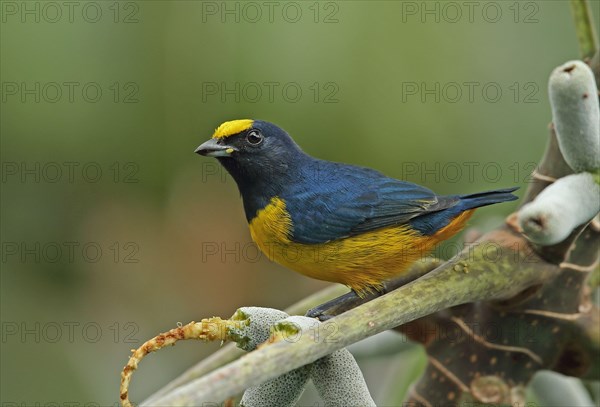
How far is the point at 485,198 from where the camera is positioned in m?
2.23

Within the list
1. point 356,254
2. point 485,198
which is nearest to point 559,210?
point 485,198

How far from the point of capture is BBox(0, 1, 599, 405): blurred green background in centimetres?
208

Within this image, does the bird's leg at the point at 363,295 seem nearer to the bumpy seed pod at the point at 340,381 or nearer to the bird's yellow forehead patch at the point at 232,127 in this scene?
the bumpy seed pod at the point at 340,381

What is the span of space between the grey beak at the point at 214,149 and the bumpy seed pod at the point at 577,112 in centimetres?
103

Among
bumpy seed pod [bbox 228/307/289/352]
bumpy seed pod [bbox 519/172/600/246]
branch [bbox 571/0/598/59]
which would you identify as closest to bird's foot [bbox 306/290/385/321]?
bumpy seed pod [bbox 228/307/289/352]

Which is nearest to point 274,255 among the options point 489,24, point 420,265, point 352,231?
point 352,231

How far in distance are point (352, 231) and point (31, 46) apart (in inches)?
34.2

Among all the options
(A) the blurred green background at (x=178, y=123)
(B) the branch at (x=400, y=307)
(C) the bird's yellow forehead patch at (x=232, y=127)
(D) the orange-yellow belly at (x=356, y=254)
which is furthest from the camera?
(C) the bird's yellow forehead patch at (x=232, y=127)

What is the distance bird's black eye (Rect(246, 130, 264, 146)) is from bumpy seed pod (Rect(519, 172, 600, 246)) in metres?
1.14

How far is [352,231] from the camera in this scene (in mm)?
2316

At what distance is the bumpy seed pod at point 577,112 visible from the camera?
1.44 meters

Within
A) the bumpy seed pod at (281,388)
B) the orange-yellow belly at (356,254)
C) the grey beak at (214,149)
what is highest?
the grey beak at (214,149)

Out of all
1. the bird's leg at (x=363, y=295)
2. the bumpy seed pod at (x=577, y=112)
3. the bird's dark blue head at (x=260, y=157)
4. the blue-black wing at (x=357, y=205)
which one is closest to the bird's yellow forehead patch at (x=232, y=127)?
the bird's dark blue head at (x=260, y=157)

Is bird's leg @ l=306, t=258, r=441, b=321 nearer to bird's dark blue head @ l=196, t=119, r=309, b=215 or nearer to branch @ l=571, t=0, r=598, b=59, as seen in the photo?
bird's dark blue head @ l=196, t=119, r=309, b=215
